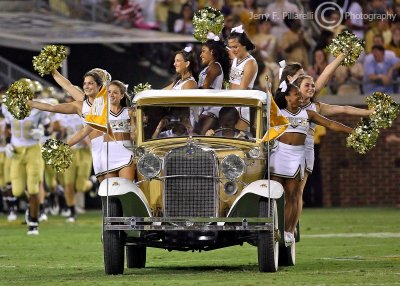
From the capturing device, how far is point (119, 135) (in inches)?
653

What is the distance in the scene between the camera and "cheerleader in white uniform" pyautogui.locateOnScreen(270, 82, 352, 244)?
659 inches

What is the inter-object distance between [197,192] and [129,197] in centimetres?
69

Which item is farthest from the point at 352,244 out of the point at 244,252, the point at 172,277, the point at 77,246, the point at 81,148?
the point at 81,148

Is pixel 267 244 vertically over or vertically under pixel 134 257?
over

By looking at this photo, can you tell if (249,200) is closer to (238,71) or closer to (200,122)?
(200,122)

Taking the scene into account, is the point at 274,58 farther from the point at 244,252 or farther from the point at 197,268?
the point at 197,268

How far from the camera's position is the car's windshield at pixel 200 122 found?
15.4 metres

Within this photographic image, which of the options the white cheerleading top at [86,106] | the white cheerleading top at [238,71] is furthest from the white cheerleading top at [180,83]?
the white cheerleading top at [86,106]

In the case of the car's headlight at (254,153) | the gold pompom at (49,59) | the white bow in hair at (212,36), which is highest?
the white bow in hair at (212,36)

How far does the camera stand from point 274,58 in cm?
3178

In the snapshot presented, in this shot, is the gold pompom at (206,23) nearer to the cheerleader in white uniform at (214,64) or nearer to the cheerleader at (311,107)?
the cheerleader in white uniform at (214,64)

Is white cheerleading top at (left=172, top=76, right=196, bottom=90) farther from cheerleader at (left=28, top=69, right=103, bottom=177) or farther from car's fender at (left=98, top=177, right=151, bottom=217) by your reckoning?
car's fender at (left=98, top=177, right=151, bottom=217)

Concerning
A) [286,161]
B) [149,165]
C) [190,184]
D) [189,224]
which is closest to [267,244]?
[189,224]

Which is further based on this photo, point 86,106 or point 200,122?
point 86,106
